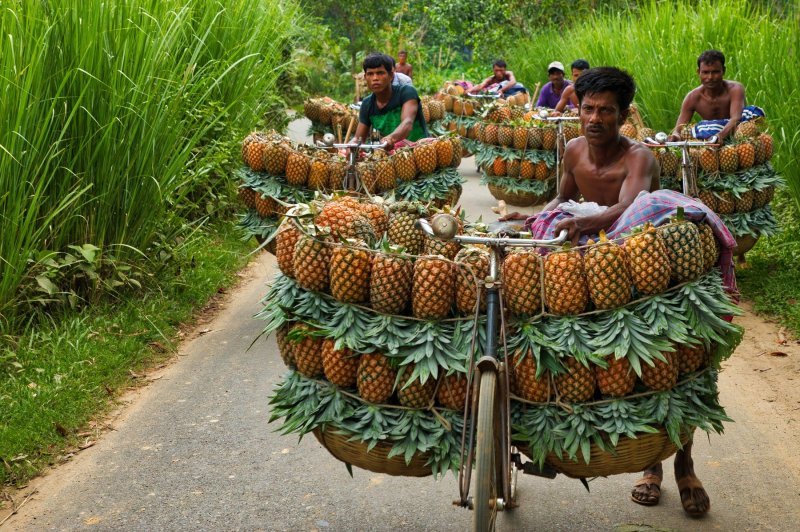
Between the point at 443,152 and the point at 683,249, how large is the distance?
4949mm

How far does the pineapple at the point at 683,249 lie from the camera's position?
3639 mm

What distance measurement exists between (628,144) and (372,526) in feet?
7.20

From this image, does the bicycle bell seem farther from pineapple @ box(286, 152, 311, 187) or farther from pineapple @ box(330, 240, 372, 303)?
pineapple @ box(286, 152, 311, 187)

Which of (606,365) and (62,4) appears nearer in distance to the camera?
(606,365)

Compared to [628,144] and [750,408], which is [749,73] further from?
[628,144]

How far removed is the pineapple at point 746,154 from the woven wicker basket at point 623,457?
578 centimetres

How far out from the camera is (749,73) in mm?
11227

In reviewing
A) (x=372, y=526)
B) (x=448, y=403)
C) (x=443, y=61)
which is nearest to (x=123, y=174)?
(x=372, y=526)

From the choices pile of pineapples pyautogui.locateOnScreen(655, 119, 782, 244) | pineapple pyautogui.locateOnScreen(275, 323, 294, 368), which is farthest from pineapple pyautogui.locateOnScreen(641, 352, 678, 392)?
pile of pineapples pyautogui.locateOnScreen(655, 119, 782, 244)

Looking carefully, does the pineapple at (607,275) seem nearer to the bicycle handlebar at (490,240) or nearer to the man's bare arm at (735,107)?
the bicycle handlebar at (490,240)

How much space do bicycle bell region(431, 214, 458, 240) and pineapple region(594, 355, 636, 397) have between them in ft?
2.42

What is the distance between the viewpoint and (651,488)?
478cm

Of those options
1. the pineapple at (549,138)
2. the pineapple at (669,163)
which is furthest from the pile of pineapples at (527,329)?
the pineapple at (549,138)

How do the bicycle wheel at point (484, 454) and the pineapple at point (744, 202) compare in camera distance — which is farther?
the pineapple at point (744, 202)
